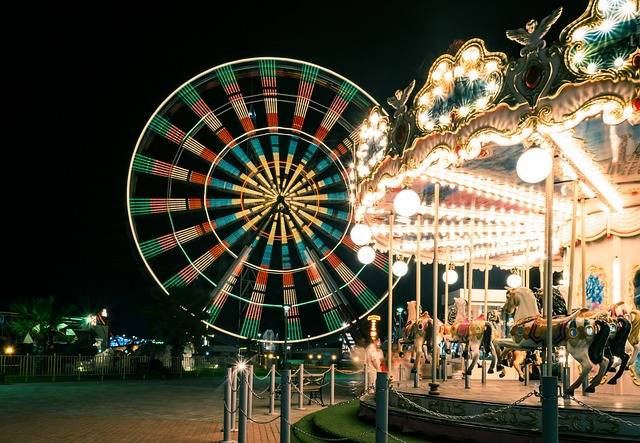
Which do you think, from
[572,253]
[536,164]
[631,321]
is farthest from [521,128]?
[631,321]

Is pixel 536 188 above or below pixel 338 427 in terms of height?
above

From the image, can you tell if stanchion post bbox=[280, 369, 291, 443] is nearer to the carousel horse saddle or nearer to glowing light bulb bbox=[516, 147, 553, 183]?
glowing light bulb bbox=[516, 147, 553, 183]

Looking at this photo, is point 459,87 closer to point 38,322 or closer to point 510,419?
point 510,419

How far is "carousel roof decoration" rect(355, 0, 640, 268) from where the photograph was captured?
7121mm

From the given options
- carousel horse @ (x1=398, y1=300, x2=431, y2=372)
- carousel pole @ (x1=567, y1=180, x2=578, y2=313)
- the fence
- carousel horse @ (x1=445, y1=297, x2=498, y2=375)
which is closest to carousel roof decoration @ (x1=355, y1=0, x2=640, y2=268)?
carousel pole @ (x1=567, y1=180, x2=578, y2=313)

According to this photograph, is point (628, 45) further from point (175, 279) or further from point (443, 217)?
point (175, 279)

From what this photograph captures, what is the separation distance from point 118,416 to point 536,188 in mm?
9082

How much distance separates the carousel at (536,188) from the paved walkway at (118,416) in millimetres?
2867

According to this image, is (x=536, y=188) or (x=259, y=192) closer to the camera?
(x=536, y=188)

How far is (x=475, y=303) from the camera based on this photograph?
23.3 metres

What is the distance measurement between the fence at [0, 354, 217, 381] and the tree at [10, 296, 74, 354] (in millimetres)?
4990

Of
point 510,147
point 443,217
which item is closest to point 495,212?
point 443,217

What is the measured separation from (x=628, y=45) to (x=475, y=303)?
56.2ft

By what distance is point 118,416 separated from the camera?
13359mm
